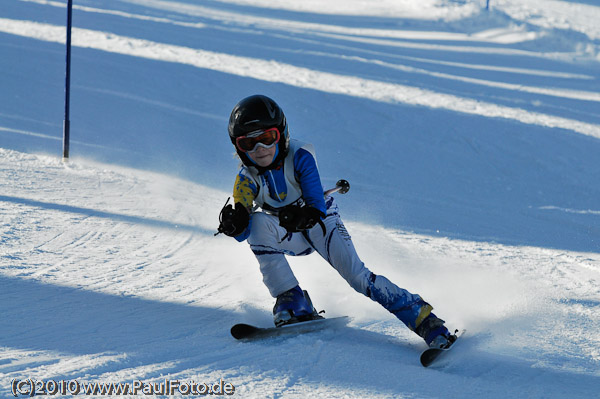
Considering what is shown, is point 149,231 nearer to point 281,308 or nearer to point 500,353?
point 281,308

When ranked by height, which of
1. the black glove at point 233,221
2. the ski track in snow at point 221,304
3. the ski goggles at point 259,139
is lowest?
the ski track in snow at point 221,304

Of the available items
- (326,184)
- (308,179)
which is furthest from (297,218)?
(326,184)

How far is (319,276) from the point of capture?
5145 millimetres

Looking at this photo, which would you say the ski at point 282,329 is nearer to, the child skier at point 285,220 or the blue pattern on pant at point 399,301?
the child skier at point 285,220

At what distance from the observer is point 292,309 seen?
3896 millimetres

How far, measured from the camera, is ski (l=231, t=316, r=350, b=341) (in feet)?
12.0

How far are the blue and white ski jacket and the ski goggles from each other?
0.17 m

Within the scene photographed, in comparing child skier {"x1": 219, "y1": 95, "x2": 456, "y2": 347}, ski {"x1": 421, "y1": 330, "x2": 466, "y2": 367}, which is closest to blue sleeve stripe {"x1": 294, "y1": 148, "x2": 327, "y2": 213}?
child skier {"x1": 219, "y1": 95, "x2": 456, "y2": 347}

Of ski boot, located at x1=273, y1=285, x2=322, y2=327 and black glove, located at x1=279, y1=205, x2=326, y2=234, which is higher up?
black glove, located at x1=279, y1=205, x2=326, y2=234

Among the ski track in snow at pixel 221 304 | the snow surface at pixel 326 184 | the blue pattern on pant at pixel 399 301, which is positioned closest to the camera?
the ski track in snow at pixel 221 304

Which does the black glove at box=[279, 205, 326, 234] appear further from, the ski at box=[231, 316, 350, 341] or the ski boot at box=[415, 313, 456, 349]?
the ski boot at box=[415, 313, 456, 349]

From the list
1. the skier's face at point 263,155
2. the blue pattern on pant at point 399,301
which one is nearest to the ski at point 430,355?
the blue pattern on pant at point 399,301

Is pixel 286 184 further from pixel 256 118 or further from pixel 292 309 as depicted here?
pixel 292 309

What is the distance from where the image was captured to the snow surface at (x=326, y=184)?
3.44 metres
